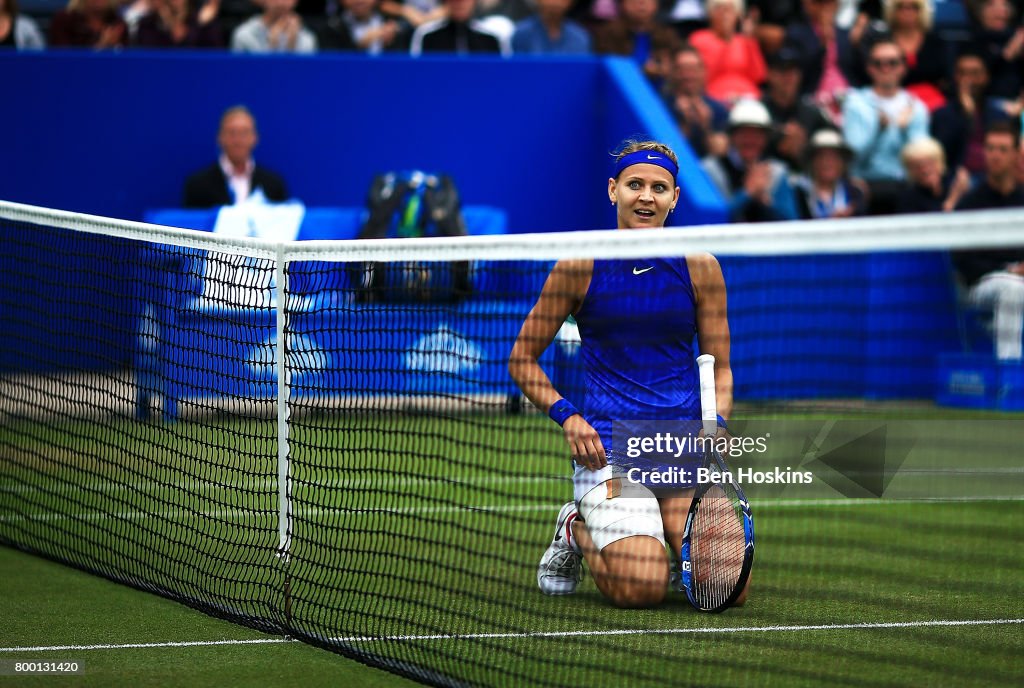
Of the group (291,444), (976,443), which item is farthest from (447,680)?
(976,443)

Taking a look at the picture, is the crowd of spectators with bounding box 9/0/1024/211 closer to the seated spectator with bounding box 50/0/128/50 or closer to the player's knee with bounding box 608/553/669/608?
the seated spectator with bounding box 50/0/128/50

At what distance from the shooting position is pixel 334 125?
1334 centimetres

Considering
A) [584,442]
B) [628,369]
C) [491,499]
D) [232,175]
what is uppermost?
[232,175]

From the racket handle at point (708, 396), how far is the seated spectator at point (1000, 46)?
10919 mm

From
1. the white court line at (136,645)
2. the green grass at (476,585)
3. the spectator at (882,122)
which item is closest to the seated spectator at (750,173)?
the spectator at (882,122)

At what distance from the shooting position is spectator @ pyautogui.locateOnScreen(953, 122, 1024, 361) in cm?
1107

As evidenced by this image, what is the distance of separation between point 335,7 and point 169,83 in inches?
92.4

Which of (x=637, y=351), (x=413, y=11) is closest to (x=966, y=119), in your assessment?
(x=413, y=11)

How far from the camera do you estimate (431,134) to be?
13531mm

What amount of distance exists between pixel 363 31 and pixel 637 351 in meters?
8.93

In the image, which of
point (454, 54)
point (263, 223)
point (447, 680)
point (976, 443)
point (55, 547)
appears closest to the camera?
point (447, 680)

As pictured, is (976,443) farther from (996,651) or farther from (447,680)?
(447,680)

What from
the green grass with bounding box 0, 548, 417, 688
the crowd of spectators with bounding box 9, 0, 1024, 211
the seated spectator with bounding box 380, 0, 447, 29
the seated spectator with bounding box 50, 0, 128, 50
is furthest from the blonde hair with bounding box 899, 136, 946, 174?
the green grass with bounding box 0, 548, 417, 688

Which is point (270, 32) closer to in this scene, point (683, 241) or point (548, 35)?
point (548, 35)
